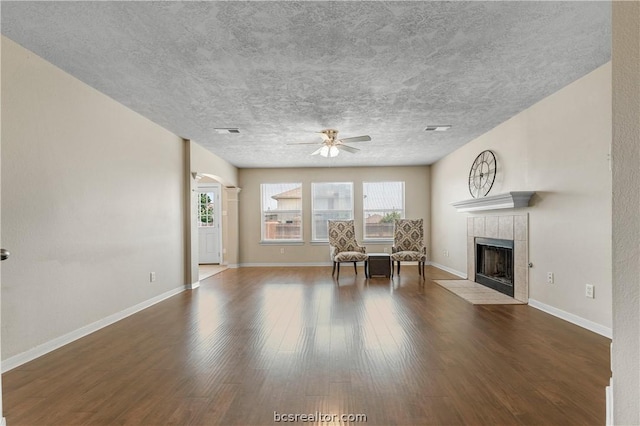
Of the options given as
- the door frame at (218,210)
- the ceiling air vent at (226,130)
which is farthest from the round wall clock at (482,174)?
the door frame at (218,210)

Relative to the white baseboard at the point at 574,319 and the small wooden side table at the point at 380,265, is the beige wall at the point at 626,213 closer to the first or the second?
the white baseboard at the point at 574,319

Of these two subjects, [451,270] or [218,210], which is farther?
[218,210]

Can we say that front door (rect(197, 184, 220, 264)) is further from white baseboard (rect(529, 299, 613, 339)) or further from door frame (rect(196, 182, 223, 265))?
white baseboard (rect(529, 299, 613, 339))

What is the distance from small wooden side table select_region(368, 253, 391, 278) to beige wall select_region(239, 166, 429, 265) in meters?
1.98

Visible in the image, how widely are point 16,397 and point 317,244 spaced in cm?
677

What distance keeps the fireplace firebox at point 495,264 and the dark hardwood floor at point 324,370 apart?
2.96ft

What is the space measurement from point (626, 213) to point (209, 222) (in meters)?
8.97

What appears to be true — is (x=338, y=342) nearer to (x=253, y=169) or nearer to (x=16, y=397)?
(x=16, y=397)

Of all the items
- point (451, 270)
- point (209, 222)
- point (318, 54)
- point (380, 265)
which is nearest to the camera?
point (318, 54)

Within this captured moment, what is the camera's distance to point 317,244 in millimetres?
8625

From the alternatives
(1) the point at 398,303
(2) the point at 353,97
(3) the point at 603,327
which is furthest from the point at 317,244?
(3) the point at 603,327

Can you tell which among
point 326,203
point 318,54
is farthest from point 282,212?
point 318,54

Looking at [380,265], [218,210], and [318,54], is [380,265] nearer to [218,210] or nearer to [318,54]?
[318,54]

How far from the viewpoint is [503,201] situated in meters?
4.51
